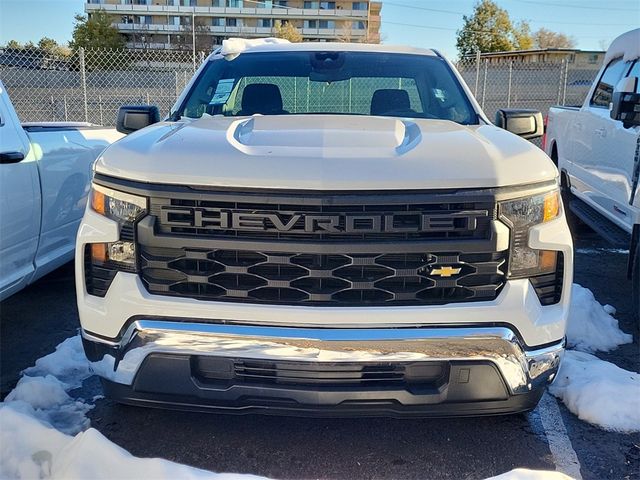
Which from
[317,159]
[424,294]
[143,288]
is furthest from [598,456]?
[143,288]

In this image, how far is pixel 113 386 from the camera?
2.58 metres

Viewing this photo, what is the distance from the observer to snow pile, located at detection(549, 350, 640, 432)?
10.0 feet

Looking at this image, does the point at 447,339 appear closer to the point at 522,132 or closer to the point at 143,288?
the point at 143,288

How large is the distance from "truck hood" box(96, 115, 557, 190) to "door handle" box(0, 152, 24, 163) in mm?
1191

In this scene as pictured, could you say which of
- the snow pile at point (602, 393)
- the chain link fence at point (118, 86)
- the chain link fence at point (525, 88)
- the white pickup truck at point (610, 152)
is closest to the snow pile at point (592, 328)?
the white pickup truck at point (610, 152)

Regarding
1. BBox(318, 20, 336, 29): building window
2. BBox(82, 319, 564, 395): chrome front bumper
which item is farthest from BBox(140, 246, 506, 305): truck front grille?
BBox(318, 20, 336, 29): building window

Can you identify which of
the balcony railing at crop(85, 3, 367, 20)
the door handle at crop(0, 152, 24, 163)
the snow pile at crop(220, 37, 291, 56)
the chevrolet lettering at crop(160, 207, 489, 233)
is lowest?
the chevrolet lettering at crop(160, 207, 489, 233)

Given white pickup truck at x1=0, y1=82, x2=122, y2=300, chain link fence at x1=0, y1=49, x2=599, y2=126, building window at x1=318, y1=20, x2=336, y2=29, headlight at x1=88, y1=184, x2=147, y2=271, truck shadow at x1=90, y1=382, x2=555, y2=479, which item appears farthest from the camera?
building window at x1=318, y1=20, x2=336, y2=29

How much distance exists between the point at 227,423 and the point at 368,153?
150 cm

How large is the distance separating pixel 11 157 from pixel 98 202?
1485 mm

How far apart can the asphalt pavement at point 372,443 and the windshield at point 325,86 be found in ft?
5.87

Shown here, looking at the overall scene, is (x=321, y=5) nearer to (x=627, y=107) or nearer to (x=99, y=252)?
(x=627, y=107)

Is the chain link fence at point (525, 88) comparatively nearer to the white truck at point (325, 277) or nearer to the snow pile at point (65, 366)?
the snow pile at point (65, 366)

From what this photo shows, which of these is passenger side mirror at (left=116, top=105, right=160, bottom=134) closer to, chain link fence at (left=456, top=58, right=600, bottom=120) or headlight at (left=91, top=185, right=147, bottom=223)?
headlight at (left=91, top=185, right=147, bottom=223)
